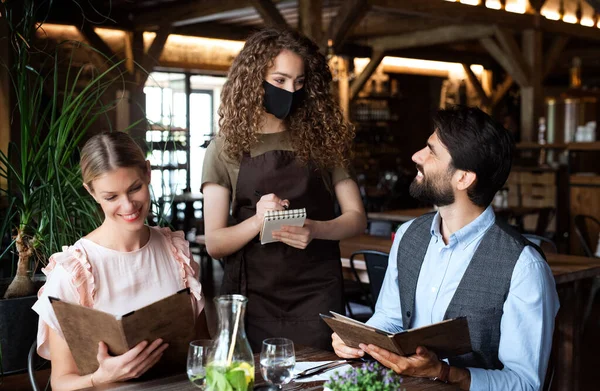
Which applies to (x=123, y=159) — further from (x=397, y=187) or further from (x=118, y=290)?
(x=397, y=187)

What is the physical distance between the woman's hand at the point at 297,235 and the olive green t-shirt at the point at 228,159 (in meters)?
0.26

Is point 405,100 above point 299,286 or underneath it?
above

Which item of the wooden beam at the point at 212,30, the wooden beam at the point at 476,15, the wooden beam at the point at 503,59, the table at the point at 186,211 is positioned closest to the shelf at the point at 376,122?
the wooden beam at the point at 212,30

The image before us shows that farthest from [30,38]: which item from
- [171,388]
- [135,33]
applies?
[135,33]

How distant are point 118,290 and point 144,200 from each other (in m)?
0.27

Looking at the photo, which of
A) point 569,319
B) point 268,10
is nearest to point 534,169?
point 268,10

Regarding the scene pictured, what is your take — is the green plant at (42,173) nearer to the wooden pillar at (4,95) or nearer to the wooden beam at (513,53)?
the wooden pillar at (4,95)

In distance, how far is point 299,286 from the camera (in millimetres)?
2715

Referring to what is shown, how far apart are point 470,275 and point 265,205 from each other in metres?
0.70

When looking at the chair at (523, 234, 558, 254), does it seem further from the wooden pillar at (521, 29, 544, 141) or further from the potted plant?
the wooden pillar at (521, 29, 544, 141)

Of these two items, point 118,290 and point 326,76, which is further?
point 326,76

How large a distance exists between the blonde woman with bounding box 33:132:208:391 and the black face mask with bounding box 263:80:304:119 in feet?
1.79

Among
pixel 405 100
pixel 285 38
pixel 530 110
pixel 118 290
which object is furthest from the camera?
pixel 405 100

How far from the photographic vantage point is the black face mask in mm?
2658
